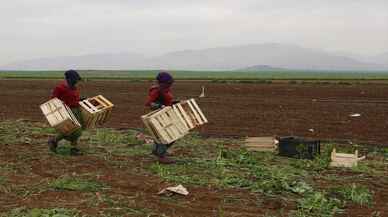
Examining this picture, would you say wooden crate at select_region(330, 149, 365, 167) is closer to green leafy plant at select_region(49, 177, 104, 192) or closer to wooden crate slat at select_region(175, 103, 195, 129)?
wooden crate slat at select_region(175, 103, 195, 129)

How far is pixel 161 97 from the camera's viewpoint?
10570mm

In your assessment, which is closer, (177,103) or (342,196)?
(342,196)

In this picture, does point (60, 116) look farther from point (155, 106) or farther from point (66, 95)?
point (155, 106)

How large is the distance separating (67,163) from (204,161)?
8.62 ft

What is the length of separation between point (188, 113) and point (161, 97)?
0.61 metres

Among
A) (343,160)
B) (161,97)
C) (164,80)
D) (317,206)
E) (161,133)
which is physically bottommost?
(317,206)

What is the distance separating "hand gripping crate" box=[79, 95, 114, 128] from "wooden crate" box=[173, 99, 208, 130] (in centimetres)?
184

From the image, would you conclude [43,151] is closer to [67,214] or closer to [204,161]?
[204,161]

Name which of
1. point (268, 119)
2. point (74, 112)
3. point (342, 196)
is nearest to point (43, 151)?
point (74, 112)

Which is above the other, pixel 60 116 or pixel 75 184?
pixel 60 116

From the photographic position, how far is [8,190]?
8.21 metres

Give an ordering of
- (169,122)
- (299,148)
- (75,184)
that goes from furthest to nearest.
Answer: (299,148), (169,122), (75,184)

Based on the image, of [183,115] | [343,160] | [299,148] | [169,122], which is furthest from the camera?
[299,148]

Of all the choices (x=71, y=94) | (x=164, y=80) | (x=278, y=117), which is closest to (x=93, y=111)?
(x=71, y=94)
